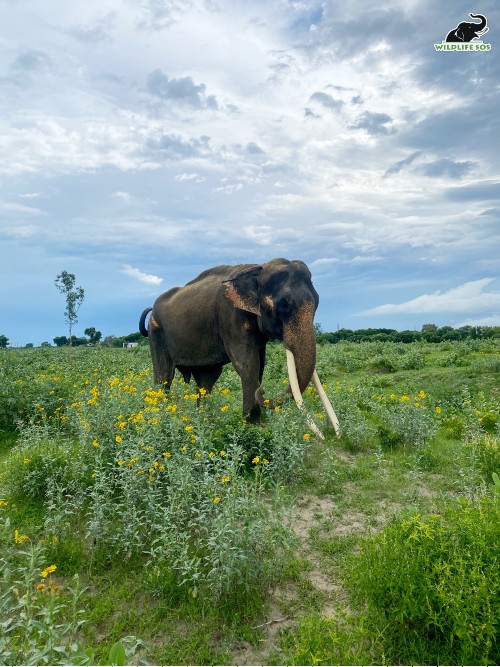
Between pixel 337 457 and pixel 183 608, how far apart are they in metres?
3.89

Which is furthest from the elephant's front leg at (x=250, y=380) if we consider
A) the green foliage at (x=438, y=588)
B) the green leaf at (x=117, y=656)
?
the green leaf at (x=117, y=656)

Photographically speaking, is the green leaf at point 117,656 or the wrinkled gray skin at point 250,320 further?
the wrinkled gray skin at point 250,320

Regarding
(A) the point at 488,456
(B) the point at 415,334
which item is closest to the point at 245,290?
(A) the point at 488,456

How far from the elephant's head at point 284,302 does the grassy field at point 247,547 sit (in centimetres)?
97

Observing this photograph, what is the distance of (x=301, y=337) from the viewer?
8188 millimetres

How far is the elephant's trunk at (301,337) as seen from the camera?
8.17 m

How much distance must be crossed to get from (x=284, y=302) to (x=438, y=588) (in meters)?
5.04

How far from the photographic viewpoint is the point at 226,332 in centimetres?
926

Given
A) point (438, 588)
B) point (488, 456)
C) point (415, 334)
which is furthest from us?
point (415, 334)

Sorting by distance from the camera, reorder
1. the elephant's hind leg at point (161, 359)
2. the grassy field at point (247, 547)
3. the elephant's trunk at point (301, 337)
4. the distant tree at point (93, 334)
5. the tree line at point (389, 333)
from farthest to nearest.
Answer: the distant tree at point (93, 334) < the tree line at point (389, 333) < the elephant's hind leg at point (161, 359) < the elephant's trunk at point (301, 337) < the grassy field at point (247, 547)

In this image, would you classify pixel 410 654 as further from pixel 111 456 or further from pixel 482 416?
pixel 482 416

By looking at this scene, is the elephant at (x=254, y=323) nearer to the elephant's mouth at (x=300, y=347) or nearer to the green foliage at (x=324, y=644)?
the elephant's mouth at (x=300, y=347)

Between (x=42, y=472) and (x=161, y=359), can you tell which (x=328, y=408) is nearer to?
(x=161, y=359)

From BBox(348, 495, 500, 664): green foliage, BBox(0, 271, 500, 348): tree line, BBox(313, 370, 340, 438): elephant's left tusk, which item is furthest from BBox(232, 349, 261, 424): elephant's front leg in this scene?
BBox(0, 271, 500, 348): tree line
